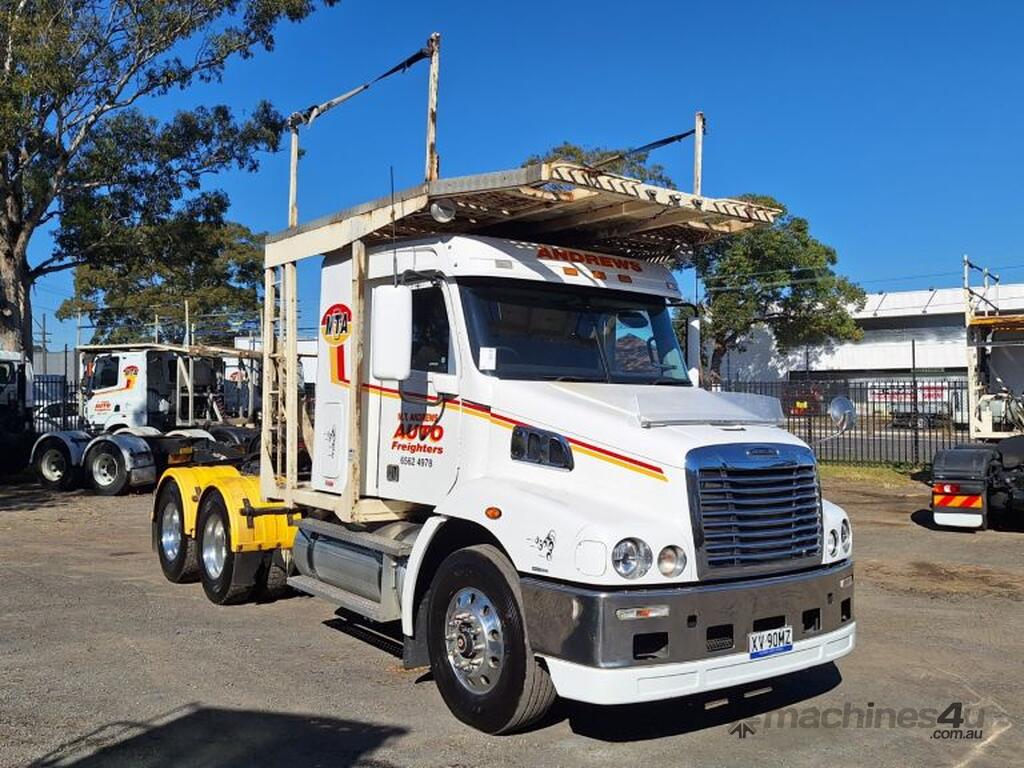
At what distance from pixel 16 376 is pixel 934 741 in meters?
18.8

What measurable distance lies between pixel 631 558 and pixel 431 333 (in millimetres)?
2228

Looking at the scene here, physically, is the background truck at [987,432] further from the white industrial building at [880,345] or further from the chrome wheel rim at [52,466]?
the white industrial building at [880,345]

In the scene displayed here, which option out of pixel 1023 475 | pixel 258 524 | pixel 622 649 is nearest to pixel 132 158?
pixel 258 524

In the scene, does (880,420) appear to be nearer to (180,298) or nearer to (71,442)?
(71,442)

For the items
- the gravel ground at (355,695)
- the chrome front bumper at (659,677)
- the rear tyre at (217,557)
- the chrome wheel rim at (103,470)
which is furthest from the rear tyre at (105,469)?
the chrome front bumper at (659,677)

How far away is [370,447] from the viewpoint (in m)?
6.66

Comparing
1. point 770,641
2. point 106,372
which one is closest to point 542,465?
point 770,641

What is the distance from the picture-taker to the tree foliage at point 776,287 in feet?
138

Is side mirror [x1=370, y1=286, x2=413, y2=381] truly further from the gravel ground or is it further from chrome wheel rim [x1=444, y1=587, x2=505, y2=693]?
the gravel ground

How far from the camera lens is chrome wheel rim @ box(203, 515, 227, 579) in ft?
27.5

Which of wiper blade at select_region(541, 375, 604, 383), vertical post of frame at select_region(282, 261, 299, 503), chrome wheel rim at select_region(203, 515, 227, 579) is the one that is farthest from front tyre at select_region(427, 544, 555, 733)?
chrome wheel rim at select_region(203, 515, 227, 579)

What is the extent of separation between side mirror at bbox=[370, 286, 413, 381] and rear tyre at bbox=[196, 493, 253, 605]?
3217 mm

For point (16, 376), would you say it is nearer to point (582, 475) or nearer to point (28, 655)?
point (28, 655)

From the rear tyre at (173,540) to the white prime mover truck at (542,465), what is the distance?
51.0 inches
